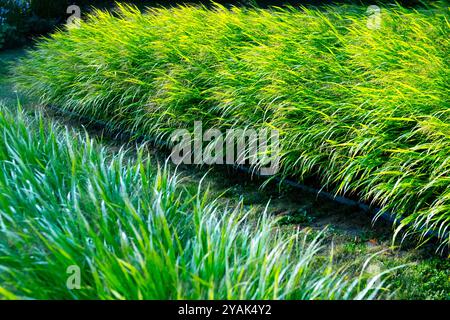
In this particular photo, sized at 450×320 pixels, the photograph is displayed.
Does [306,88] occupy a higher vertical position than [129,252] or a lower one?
higher

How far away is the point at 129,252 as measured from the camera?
2617mm

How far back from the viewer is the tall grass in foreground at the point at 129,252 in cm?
238

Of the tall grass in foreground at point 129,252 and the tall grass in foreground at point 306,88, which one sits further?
the tall grass in foreground at point 306,88

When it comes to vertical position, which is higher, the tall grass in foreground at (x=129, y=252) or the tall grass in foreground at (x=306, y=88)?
the tall grass in foreground at (x=306, y=88)

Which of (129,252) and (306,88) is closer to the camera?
(129,252)

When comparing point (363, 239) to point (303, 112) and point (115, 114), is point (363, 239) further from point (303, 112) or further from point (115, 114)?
point (115, 114)

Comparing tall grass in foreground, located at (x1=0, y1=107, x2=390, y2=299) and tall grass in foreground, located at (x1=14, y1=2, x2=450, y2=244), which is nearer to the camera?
tall grass in foreground, located at (x1=0, y1=107, x2=390, y2=299)

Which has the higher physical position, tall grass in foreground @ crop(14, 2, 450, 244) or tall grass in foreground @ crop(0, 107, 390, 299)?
tall grass in foreground @ crop(14, 2, 450, 244)

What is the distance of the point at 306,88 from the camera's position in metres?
4.46

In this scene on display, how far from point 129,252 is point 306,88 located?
2.24 metres

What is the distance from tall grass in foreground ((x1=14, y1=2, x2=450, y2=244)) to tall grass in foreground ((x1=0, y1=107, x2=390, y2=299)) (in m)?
0.78

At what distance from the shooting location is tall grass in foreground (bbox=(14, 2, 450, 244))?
149 inches

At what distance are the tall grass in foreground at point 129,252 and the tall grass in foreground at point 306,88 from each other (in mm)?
783

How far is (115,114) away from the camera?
19.7 feet
